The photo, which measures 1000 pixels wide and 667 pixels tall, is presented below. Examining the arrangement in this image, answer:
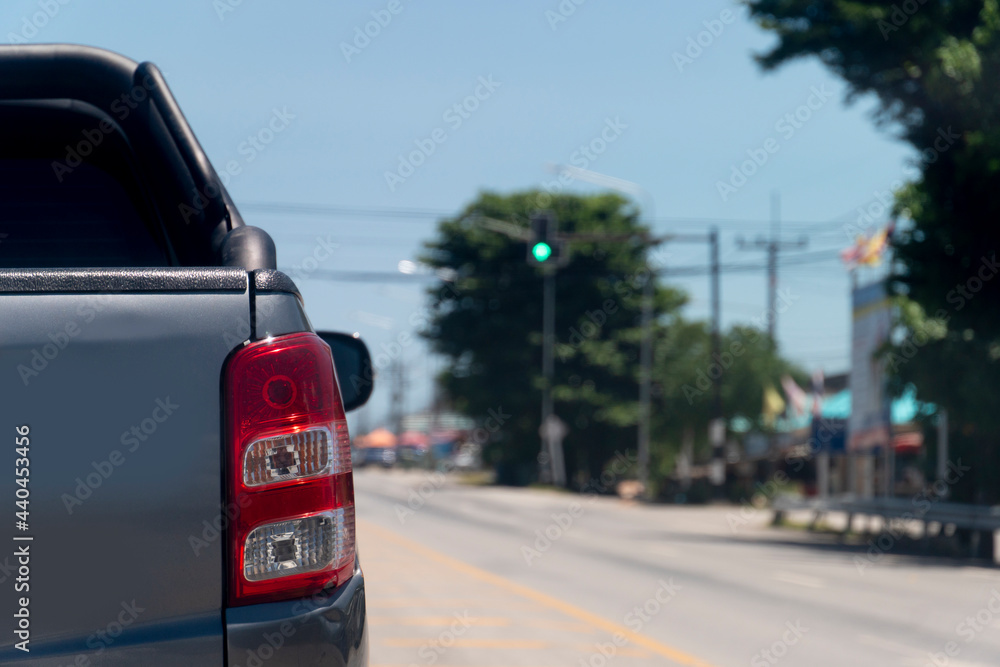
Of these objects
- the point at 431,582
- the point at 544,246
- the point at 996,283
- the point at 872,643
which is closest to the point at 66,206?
the point at 872,643

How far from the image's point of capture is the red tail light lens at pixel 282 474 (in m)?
2.01

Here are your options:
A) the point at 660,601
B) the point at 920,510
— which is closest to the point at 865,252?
the point at 920,510

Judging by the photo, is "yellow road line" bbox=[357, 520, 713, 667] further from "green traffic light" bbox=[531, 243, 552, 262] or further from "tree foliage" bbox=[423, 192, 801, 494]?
"tree foliage" bbox=[423, 192, 801, 494]

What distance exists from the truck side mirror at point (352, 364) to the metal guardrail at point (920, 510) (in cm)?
1838

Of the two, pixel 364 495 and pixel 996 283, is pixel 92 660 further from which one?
pixel 364 495

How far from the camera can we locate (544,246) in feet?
60.5

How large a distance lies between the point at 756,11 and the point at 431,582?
12.9 meters

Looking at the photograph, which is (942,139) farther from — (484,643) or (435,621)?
(484,643)

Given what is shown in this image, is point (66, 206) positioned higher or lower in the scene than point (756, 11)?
lower

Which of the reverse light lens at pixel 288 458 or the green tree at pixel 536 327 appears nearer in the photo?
the reverse light lens at pixel 288 458

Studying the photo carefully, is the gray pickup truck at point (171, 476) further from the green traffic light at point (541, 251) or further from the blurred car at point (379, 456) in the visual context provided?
the blurred car at point (379, 456)

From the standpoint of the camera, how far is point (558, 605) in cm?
1162
